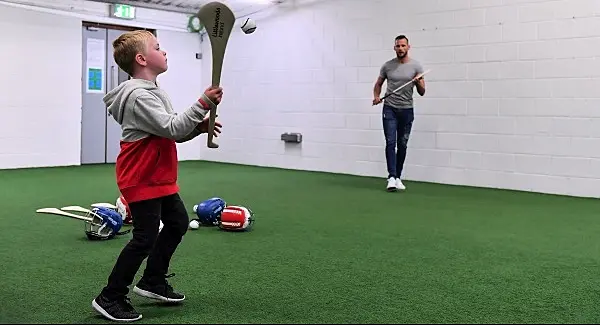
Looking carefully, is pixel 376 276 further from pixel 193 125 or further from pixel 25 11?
pixel 25 11

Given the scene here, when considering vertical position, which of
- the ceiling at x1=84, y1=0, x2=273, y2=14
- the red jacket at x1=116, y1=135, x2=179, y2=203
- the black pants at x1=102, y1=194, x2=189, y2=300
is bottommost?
the black pants at x1=102, y1=194, x2=189, y2=300

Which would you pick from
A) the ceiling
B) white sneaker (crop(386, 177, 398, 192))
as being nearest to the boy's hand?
white sneaker (crop(386, 177, 398, 192))

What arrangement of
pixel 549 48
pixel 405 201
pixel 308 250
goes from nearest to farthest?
pixel 308 250, pixel 405 201, pixel 549 48

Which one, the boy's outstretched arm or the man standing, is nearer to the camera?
the boy's outstretched arm

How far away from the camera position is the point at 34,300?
2631 millimetres

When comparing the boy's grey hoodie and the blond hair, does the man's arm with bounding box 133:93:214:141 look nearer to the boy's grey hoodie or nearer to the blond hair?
the boy's grey hoodie

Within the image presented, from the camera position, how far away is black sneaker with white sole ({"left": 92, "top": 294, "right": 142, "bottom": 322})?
2373mm

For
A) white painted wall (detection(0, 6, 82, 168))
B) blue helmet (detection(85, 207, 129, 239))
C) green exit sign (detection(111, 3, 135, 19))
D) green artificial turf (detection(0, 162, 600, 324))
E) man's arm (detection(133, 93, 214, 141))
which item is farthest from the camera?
green exit sign (detection(111, 3, 135, 19))

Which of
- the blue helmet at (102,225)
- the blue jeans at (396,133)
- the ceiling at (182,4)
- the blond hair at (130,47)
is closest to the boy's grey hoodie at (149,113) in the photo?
the blond hair at (130,47)

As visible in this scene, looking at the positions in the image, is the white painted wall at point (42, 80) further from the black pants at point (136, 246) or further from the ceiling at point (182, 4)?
the black pants at point (136, 246)

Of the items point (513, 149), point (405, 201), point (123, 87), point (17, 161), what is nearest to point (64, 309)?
point (123, 87)

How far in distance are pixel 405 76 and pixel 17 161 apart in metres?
5.50

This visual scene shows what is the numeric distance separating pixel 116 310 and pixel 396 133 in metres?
5.00

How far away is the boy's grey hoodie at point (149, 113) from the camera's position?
2.28 meters
